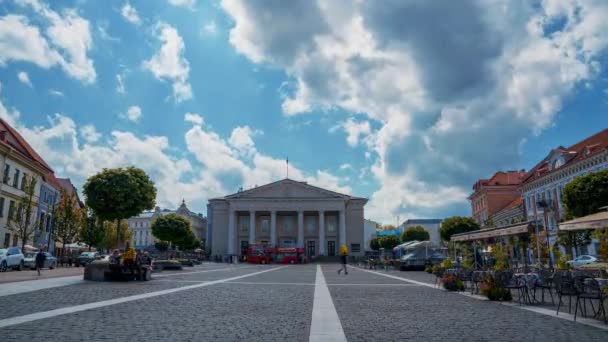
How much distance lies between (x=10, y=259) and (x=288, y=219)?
55595mm

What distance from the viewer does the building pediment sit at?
77125mm

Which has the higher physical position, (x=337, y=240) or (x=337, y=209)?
(x=337, y=209)

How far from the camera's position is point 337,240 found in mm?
79062

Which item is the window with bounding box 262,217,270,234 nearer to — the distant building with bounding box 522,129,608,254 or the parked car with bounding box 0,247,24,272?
the distant building with bounding box 522,129,608,254

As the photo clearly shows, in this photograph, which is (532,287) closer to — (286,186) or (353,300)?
(353,300)

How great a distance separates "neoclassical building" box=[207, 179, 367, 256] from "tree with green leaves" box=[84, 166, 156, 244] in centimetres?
4790

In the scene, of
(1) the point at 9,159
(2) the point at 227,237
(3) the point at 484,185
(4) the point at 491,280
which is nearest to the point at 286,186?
(2) the point at 227,237

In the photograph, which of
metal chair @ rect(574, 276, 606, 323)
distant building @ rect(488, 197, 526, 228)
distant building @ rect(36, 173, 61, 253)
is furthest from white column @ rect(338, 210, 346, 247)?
metal chair @ rect(574, 276, 606, 323)

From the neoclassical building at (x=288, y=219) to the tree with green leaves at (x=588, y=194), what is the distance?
161ft

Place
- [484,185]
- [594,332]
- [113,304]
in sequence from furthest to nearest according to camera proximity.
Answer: [484,185], [113,304], [594,332]

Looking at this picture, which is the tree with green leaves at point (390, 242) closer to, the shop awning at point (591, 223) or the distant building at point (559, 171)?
the distant building at point (559, 171)

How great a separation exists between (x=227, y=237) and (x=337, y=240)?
2005 centimetres

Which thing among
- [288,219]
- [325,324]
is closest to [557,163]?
[325,324]

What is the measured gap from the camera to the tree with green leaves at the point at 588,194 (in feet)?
88.5
